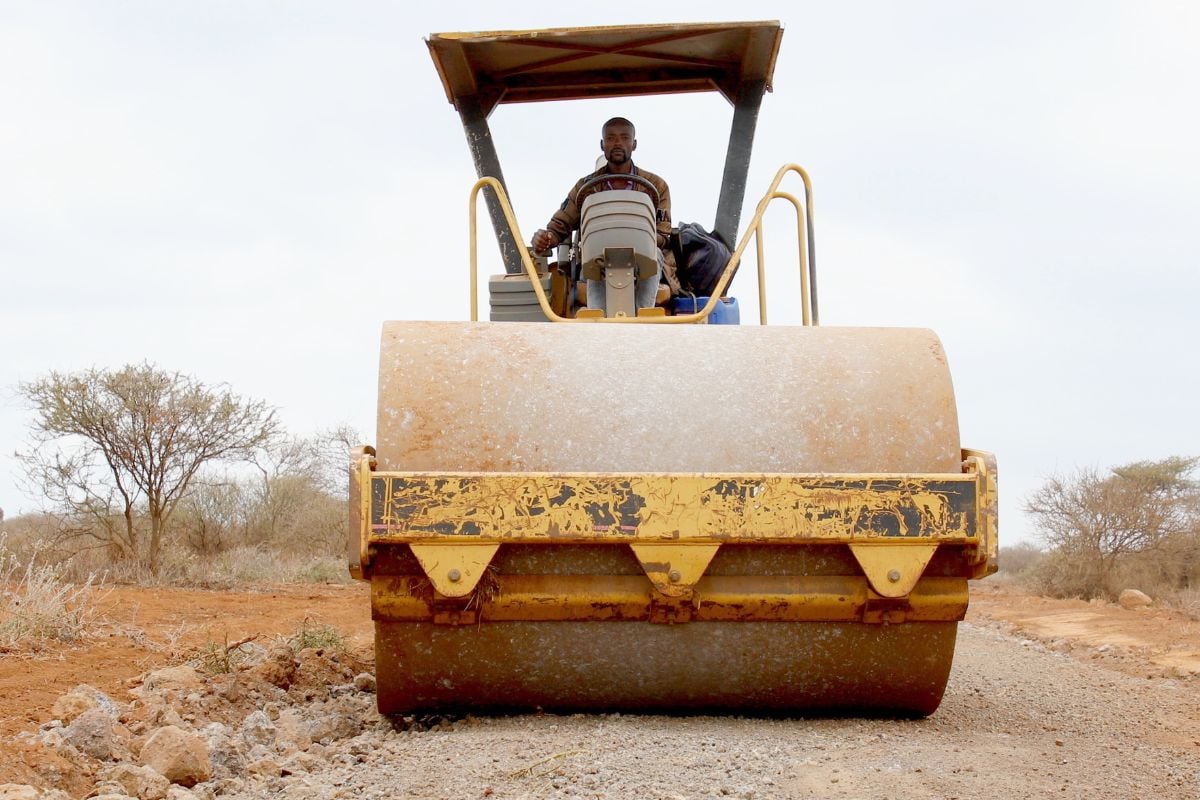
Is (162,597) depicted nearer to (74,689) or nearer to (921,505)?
(74,689)

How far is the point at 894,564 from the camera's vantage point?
389 cm

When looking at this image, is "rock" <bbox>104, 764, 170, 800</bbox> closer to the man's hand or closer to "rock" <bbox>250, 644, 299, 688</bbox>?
"rock" <bbox>250, 644, 299, 688</bbox>

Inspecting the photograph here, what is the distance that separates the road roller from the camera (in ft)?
12.5

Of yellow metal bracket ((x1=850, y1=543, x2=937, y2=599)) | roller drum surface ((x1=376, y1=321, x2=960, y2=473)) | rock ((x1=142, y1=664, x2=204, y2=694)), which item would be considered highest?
roller drum surface ((x1=376, y1=321, x2=960, y2=473))

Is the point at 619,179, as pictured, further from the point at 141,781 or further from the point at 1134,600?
the point at 1134,600

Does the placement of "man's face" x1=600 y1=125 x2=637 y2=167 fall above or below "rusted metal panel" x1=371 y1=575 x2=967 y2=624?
above

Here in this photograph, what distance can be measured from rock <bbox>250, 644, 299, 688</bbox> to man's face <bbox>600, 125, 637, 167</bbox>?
9.39 ft

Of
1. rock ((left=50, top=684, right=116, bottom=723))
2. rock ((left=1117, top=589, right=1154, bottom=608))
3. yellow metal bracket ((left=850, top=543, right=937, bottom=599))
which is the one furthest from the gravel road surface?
rock ((left=1117, top=589, right=1154, bottom=608))

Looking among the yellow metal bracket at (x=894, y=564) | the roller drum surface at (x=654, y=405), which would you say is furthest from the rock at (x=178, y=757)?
the yellow metal bracket at (x=894, y=564)

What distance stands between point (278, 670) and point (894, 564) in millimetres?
3106

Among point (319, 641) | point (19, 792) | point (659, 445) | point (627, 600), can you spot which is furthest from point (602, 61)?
point (19, 792)

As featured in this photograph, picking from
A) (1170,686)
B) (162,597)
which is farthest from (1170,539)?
(162,597)

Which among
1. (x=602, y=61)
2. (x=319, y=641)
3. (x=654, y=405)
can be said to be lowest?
(x=319, y=641)

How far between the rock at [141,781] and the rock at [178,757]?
67 millimetres
